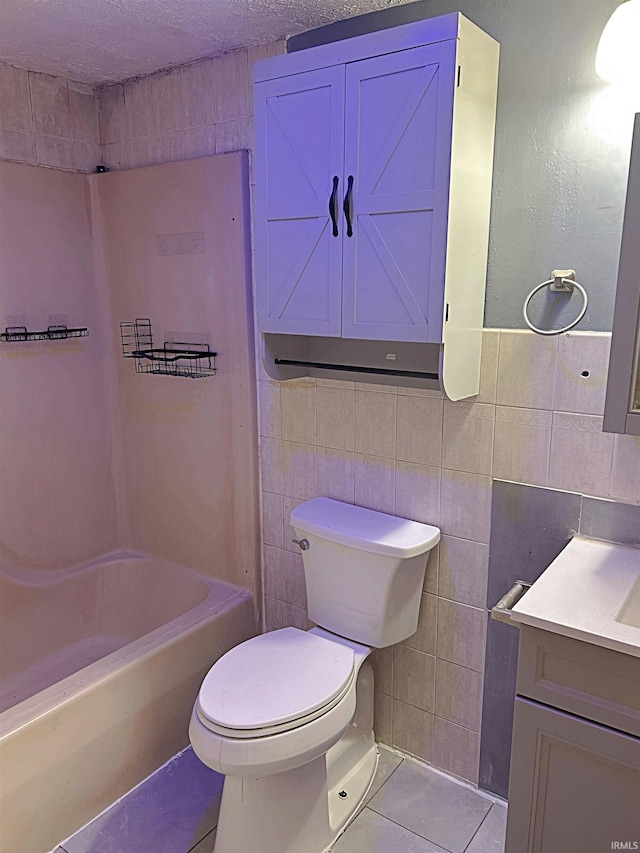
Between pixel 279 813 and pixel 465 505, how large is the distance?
96 centimetres

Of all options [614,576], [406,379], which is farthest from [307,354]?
[614,576]

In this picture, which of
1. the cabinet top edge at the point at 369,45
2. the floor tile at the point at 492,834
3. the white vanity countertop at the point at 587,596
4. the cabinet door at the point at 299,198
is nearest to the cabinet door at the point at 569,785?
the white vanity countertop at the point at 587,596

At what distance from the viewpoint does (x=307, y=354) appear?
6.70 feet

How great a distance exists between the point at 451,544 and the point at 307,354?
29.1 inches

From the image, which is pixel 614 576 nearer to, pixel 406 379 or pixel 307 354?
pixel 406 379

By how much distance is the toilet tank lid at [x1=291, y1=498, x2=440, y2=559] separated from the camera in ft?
5.90

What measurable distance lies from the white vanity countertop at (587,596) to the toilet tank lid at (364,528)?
1.32 feet

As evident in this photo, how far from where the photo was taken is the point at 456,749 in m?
1.98

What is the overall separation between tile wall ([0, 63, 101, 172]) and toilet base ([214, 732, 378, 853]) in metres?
2.18

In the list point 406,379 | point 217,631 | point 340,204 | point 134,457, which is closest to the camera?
point 340,204

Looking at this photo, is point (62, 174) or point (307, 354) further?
point (62, 174)

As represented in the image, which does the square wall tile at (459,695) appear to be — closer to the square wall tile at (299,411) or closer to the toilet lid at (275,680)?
the toilet lid at (275,680)

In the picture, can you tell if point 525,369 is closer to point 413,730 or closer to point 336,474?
point 336,474

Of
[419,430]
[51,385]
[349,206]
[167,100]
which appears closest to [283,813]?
[419,430]
